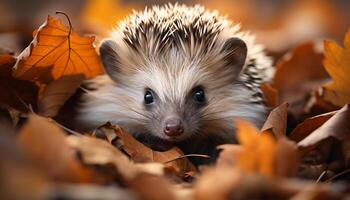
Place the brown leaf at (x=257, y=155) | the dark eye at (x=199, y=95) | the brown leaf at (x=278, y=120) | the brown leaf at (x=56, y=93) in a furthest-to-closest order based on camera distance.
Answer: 1. the dark eye at (x=199, y=95)
2. the brown leaf at (x=56, y=93)
3. the brown leaf at (x=278, y=120)
4. the brown leaf at (x=257, y=155)

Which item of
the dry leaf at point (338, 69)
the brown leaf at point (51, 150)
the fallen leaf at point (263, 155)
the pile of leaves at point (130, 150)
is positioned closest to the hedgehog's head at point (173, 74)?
the pile of leaves at point (130, 150)

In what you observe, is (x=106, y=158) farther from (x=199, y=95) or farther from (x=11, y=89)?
(x=199, y=95)

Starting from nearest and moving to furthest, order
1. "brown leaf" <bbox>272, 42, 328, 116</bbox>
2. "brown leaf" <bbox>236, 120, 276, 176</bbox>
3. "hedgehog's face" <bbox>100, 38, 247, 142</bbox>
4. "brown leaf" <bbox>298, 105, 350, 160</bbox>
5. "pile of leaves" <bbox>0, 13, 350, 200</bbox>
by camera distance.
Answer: "pile of leaves" <bbox>0, 13, 350, 200</bbox>
"brown leaf" <bbox>236, 120, 276, 176</bbox>
"brown leaf" <bbox>298, 105, 350, 160</bbox>
"hedgehog's face" <bbox>100, 38, 247, 142</bbox>
"brown leaf" <bbox>272, 42, 328, 116</bbox>

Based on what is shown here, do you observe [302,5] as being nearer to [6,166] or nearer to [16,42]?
[16,42]

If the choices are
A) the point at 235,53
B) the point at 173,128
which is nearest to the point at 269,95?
the point at 235,53

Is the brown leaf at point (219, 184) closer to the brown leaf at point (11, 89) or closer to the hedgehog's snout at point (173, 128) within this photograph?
the hedgehog's snout at point (173, 128)

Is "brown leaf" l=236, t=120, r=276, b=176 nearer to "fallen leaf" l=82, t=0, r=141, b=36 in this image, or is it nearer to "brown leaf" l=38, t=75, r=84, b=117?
"brown leaf" l=38, t=75, r=84, b=117

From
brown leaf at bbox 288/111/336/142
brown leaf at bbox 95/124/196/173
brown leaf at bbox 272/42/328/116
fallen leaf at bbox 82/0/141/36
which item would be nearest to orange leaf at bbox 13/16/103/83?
brown leaf at bbox 95/124/196/173
